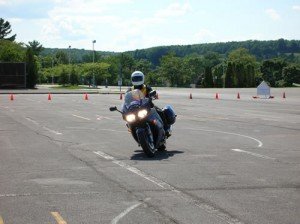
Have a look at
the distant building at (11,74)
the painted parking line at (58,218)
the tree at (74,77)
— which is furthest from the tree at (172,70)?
the painted parking line at (58,218)

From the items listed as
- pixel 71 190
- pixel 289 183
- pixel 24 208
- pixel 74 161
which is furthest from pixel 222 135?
pixel 24 208

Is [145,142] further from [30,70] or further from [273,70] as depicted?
[273,70]

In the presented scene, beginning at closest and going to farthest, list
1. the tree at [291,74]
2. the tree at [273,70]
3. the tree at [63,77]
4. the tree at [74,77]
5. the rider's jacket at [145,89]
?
the rider's jacket at [145,89], the tree at [74,77], the tree at [63,77], the tree at [291,74], the tree at [273,70]

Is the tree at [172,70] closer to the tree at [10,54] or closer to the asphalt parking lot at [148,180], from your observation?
the tree at [10,54]

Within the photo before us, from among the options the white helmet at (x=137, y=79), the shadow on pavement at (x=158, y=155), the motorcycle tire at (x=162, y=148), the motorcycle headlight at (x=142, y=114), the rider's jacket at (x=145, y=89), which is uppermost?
the white helmet at (x=137, y=79)

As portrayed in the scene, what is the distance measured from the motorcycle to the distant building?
77428mm

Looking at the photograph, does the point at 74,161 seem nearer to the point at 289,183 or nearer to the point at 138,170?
the point at 138,170

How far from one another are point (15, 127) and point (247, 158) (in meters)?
10.3

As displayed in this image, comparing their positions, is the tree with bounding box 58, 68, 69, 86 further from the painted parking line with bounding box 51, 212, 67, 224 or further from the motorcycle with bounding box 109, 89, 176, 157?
the painted parking line with bounding box 51, 212, 67, 224

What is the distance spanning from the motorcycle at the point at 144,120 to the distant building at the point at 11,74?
254 ft

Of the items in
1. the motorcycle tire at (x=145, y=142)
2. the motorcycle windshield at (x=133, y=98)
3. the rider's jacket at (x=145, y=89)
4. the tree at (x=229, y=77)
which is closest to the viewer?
the motorcycle tire at (x=145, y=142)

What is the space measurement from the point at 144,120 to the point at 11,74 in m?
78.1

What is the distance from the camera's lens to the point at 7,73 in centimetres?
8638

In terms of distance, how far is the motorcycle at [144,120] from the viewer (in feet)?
38.0
